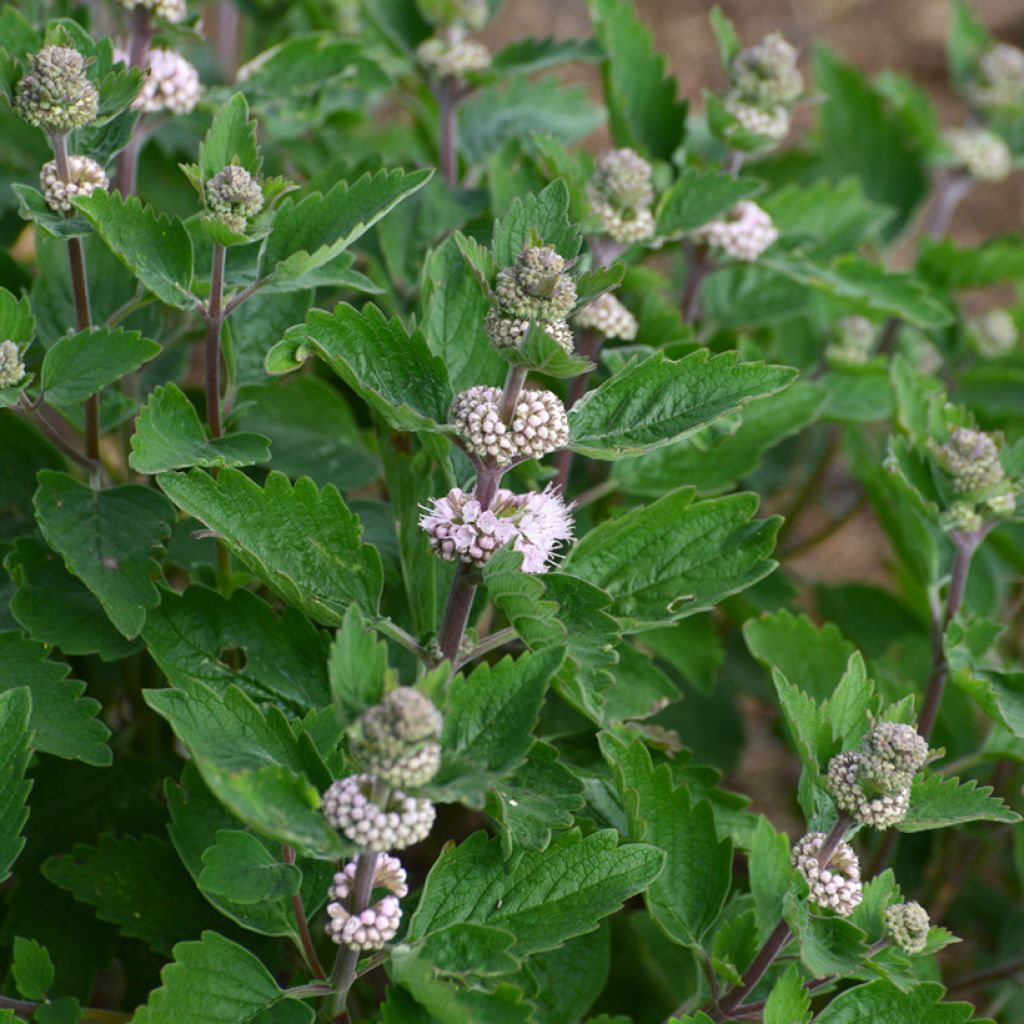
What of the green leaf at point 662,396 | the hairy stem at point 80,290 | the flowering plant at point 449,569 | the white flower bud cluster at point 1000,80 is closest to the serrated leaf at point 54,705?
the flowering plant at point 449,569

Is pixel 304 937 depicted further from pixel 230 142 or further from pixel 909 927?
pixel 230 142

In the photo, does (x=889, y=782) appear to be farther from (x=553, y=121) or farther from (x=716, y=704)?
(x=553, y=121)

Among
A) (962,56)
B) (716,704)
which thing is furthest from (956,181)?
(716,704)

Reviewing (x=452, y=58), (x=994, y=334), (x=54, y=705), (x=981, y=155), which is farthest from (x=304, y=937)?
(x=981, y=155)

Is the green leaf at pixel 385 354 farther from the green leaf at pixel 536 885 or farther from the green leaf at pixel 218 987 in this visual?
the green leaf at pixel 218 987

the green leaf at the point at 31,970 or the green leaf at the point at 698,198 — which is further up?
the green leaf at the point at 698,198

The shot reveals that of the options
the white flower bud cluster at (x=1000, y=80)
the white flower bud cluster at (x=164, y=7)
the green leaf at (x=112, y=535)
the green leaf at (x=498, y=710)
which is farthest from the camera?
the white flower bud cluster at (x=1000, y=80)
